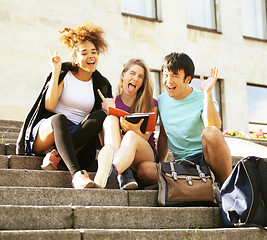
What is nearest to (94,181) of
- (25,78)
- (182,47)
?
(25,78)

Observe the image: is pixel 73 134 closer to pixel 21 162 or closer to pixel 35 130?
pixel 35 130

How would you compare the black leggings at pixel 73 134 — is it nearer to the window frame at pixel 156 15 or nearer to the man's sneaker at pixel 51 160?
the man's sneaker at pixel 51 160

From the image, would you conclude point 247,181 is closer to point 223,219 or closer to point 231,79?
point 223,219

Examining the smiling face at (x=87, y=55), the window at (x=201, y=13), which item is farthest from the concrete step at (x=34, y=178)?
the window at (x=201, y=13)

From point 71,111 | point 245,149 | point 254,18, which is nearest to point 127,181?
point 71,111

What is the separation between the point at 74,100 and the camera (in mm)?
5699

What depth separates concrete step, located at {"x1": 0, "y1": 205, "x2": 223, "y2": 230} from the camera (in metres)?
3.92

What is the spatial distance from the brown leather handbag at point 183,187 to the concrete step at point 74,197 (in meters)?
0.17

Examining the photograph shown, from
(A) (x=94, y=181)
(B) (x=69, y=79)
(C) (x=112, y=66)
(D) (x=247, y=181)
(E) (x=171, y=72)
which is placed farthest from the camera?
(C) (x=112, y=66)

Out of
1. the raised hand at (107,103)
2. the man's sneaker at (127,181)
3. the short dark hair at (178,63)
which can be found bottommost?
the man's sneaker at (127,181)

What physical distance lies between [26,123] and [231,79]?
403 inches

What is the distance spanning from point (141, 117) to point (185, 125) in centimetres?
46

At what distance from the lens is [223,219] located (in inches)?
179

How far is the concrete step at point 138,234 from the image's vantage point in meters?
3.58
